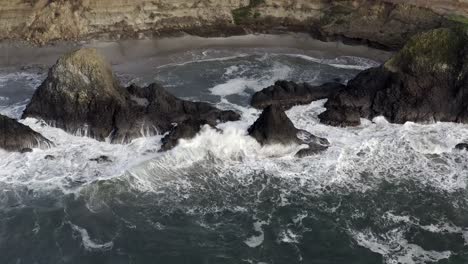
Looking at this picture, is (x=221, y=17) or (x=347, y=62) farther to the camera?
(x=221, y=17)

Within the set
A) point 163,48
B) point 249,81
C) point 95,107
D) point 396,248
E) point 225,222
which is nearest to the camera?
point 396,248

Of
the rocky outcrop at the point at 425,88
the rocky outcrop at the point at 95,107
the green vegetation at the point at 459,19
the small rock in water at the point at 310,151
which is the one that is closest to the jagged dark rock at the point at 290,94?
the rocky outcrop at the point at 425,88

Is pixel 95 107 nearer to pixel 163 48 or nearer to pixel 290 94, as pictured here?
pixel 163 48

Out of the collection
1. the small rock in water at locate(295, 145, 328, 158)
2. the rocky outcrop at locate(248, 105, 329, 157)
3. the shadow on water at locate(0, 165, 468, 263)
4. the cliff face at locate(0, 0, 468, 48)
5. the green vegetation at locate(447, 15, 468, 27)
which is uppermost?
the green vegetation at locate(447, 15, 468, 27)

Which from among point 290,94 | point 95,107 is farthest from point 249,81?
point 95,107

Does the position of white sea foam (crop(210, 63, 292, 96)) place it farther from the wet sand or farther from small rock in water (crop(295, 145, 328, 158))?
small rock in water (crop(295, 145, 328, 158))

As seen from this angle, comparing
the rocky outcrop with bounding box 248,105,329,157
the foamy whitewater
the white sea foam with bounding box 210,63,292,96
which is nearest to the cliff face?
the white sea foam with bounding box 210,63,292,96

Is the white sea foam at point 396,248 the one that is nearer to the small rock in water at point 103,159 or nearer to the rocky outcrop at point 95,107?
the rocky outcrop at point 95,107
